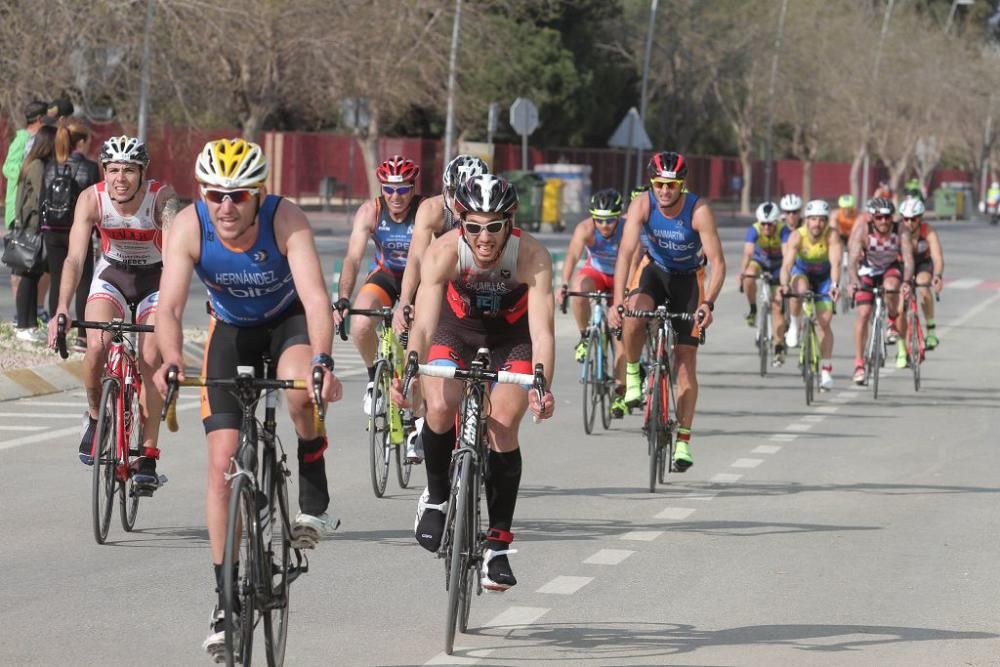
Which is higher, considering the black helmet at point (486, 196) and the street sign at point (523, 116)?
the street sign at point (523, 116)

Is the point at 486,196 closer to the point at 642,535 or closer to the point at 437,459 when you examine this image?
the point at 437,459

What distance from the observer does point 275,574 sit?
6547mm

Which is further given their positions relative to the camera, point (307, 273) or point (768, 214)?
point (768, 214)

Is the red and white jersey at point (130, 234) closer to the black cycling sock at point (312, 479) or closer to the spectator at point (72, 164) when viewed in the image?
the black cycling sock at point (312, 479)

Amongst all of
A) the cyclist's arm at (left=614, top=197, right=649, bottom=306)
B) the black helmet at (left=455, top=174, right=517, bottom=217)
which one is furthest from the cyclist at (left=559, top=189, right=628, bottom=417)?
the black helmet at (left=455, top=174, right=517, bottom=217)

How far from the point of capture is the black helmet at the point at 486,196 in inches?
290

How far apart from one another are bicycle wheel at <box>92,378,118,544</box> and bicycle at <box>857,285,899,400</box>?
31.2ft

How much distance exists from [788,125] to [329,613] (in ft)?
246

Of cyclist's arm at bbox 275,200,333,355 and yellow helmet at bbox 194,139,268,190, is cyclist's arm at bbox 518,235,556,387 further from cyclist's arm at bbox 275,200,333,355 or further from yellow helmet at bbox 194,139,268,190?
yellow helmet at bbox 194,139,268,190

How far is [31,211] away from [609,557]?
9205 millimetres

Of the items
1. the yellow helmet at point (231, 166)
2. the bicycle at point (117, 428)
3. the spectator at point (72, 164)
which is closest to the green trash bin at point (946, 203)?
the spectator at point (72, 164)

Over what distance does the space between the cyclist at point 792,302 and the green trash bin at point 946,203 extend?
59964mm

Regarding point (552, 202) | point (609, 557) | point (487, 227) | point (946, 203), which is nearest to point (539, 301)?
point (487, 227)

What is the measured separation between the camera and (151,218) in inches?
384
